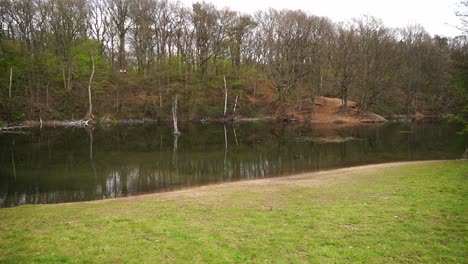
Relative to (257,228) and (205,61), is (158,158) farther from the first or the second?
(205,61)

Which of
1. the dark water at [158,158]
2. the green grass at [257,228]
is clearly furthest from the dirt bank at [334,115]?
the green grass at [257,228]

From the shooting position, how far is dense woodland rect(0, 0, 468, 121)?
2383 inches

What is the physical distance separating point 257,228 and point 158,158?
797 inches

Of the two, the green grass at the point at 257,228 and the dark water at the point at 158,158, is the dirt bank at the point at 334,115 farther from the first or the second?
the green grass at the point at 257,228

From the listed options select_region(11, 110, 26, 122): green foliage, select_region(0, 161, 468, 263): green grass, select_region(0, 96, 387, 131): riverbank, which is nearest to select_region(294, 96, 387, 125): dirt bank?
select_region(0, 96, 387, 131): riverbank

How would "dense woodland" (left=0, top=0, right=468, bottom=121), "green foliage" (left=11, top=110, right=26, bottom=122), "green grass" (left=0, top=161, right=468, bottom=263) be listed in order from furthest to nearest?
"dense woodland" (left=0, top=0, right=468, bottom=121) → "green foliage" (left=11, top=110, right=26, bottom=122) → "green grass" (left=0, top=161, right=468, bottom=263)

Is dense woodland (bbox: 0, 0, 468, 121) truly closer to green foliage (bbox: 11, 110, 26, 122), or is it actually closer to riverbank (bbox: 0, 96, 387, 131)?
riverbank (bbox: 0, 96, 387, 131)

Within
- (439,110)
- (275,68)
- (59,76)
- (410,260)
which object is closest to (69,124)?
(59,76)

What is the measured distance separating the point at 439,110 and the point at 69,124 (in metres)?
75.7

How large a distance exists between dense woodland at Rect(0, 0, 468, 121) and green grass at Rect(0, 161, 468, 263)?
4965cm

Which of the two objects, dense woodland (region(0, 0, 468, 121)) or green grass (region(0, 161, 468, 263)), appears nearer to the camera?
green grass (region(0, 161, 468, 263))

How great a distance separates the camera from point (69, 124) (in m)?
55.2

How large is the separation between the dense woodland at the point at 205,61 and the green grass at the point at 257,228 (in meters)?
49.7

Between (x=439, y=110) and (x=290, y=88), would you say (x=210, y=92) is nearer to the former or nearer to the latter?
(x=290, y=88)
